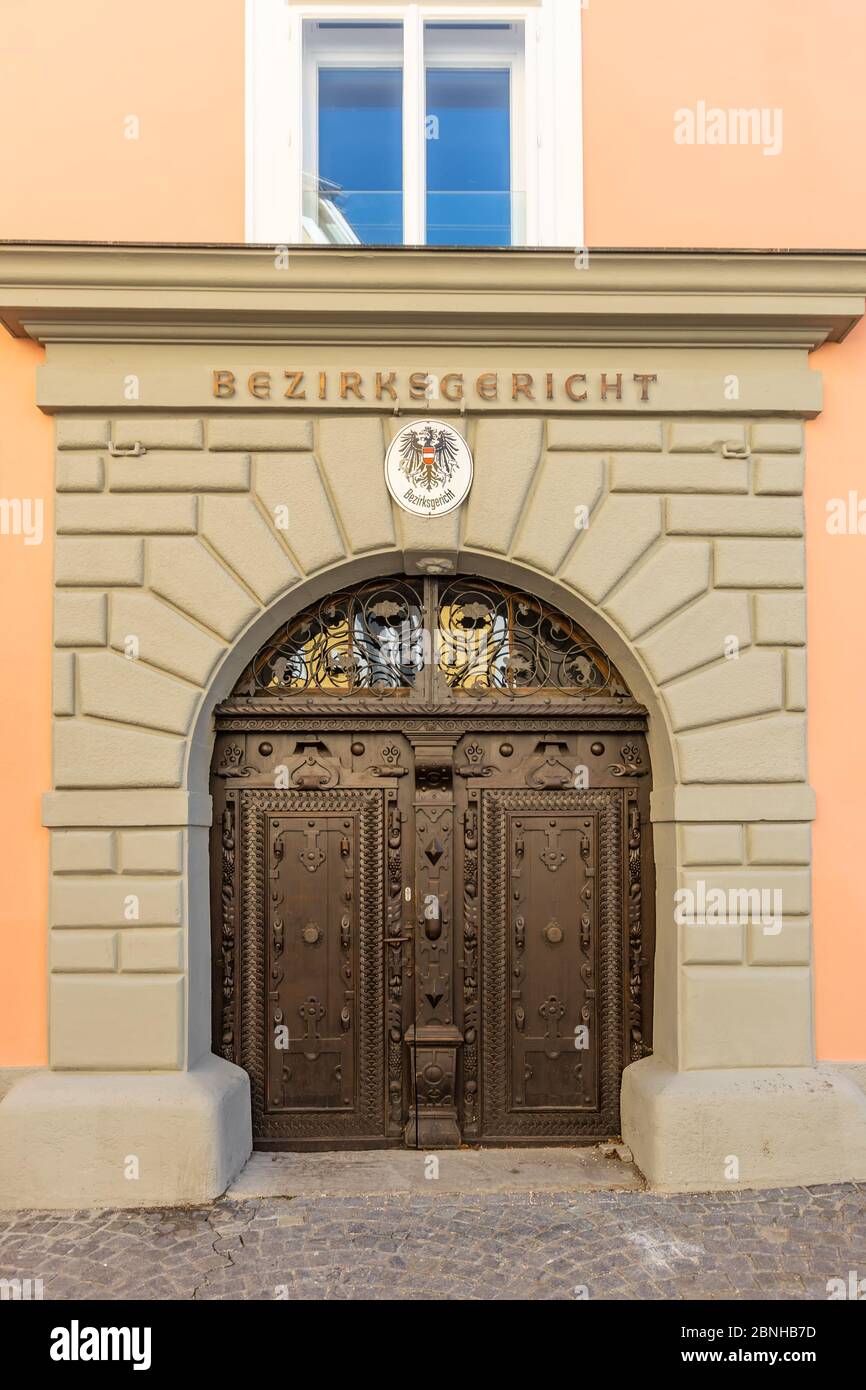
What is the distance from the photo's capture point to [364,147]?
7027mm

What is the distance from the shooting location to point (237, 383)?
650cm

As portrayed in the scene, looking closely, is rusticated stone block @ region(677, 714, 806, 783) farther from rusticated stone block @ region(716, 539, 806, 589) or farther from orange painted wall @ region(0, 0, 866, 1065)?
rusticated stone block @ region(716, 539, 806, 589)

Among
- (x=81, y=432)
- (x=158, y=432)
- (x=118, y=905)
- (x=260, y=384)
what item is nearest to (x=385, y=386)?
(x=260, y=384)

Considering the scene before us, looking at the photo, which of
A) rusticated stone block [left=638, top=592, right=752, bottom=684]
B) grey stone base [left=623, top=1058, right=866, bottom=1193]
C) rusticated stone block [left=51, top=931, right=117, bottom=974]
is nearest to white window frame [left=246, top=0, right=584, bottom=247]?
rusticated stone block [left=638, top=592, right=752, bottom=684]

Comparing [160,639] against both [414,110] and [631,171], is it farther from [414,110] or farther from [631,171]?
[631,171]

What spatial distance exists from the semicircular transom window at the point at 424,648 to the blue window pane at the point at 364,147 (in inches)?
86.9

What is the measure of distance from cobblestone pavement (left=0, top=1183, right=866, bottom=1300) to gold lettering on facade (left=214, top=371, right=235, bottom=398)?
4456 millimetres

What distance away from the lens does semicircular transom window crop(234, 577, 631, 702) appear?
687 centimetres

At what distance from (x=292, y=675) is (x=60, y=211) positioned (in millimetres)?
3037

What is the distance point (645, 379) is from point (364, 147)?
2328 mm

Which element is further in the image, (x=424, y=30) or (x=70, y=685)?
(x=424, y=30)

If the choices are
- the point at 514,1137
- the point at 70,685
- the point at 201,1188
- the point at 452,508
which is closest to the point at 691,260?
the point at 452,508

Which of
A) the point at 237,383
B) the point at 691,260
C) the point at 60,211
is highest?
the point at 60,211

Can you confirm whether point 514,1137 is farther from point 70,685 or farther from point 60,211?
point 60,211
